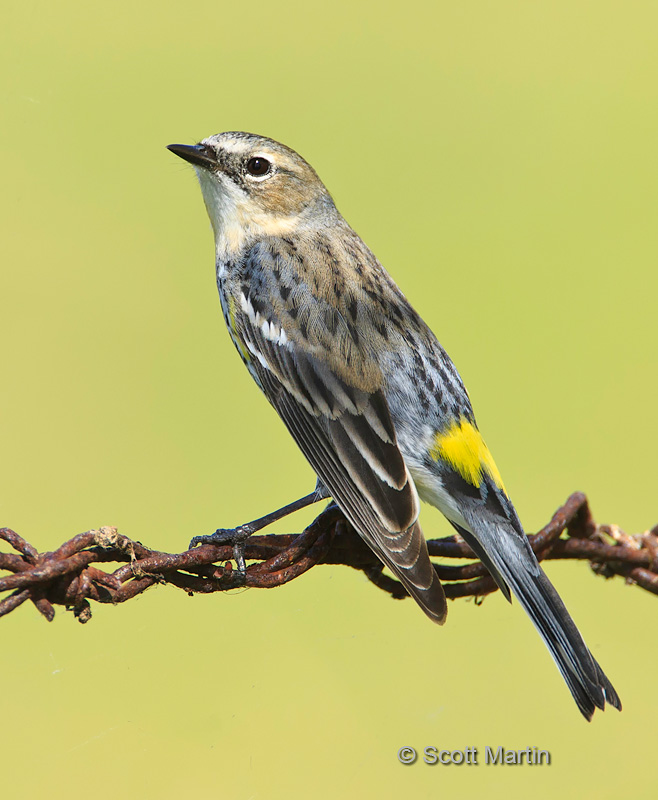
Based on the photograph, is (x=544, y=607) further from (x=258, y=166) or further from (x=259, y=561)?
(x=258, y=166)

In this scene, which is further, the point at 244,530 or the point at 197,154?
the point at 197,154

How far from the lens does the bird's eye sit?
4.88 meters

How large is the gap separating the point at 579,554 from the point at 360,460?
3.43 feet

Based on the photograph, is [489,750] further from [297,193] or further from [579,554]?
[297,193]

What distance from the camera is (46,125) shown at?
665cm

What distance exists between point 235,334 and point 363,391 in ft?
3.04

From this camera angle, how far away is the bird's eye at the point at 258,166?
16.0 ft

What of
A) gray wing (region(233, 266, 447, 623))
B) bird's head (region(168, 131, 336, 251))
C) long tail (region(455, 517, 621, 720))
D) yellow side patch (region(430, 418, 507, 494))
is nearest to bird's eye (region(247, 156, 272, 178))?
bird's head (region(168, 131, 336, 251))

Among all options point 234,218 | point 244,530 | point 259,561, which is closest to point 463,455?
point 244,530

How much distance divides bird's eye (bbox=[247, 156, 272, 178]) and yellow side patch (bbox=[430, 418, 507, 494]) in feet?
6.49

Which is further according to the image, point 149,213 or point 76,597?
point 149,213

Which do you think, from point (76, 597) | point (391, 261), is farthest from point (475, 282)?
point (76, 597)

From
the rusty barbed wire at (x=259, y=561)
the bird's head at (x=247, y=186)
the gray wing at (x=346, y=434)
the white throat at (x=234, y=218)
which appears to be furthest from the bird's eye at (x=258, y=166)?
the rusty barbed wire at (x=259, y=561)

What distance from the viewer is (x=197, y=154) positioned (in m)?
4.69
